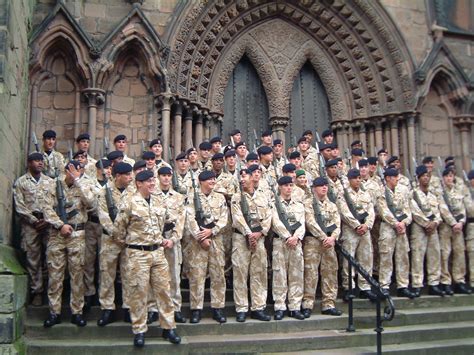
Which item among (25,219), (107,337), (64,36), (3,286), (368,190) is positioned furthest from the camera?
(64,36)

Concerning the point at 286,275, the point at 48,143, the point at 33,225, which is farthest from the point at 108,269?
the point at 48,143

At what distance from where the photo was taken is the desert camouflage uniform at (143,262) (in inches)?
234

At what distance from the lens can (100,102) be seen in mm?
9500

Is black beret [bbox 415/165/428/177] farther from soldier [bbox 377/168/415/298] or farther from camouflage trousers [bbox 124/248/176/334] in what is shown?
camouflage trousers [bbox 124/248/176/334]

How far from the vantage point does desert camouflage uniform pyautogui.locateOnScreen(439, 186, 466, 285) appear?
8.68 meters

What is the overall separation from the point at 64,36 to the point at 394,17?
22.8 feet

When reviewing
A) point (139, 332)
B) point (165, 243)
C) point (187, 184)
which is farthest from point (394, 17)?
point (139, 332)

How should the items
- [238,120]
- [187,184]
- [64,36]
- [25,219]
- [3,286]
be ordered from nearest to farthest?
1. [3,286]
2. [25,219]
3. [187,184]
4. [64,36]
5. [238,120]

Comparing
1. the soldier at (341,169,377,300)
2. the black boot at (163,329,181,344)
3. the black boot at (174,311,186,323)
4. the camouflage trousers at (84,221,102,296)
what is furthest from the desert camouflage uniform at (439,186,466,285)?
the camouflage trousers at (84,221,102,296)

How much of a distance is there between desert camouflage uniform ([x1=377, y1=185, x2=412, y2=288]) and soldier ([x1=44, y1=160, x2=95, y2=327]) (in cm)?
435

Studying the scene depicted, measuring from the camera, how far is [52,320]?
251 inches

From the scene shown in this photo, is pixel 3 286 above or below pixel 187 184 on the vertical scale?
below

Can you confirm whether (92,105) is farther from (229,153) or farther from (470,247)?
(470,247)

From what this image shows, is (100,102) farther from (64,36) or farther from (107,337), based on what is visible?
(107,337)
